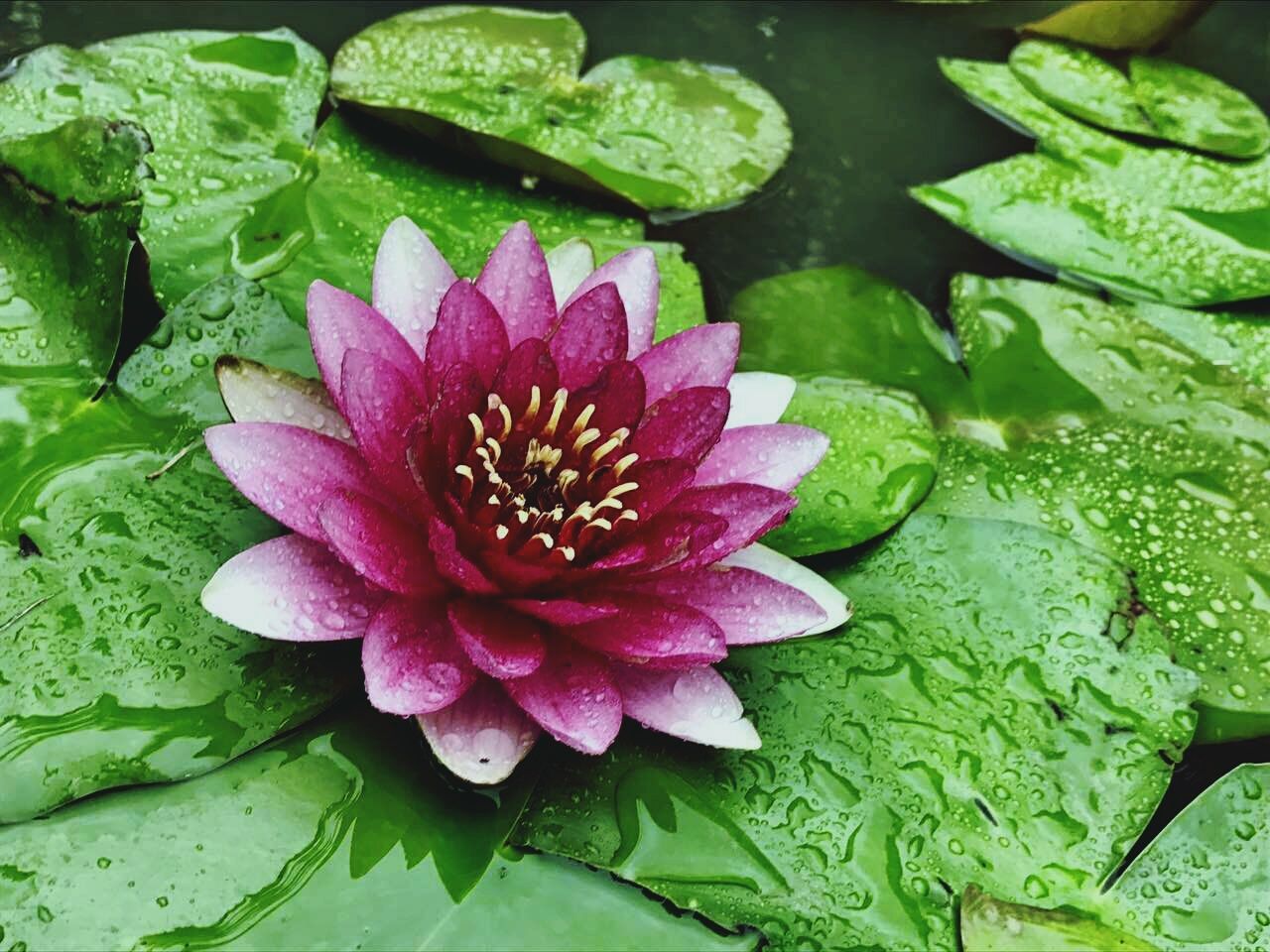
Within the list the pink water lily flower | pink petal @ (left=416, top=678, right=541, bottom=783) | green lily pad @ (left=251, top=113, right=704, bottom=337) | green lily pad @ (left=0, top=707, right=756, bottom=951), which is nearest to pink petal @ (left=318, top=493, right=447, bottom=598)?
the pink water lily flower

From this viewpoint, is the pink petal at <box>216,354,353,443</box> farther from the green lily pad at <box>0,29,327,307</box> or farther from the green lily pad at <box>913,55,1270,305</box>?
the green lily pad at <box>913,55,1270,305</box>

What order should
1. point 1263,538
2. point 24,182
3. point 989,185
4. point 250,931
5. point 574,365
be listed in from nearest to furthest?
point 250,931 → point 574,365 → point 24,182 → point 1263,538 → point 989,185

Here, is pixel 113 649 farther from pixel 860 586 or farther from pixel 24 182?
pixel 860 586

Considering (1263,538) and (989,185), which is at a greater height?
(989,185)

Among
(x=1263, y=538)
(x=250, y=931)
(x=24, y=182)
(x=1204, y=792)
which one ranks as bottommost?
(x=250, y=931)

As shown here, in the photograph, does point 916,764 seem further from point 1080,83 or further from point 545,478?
point 1080,83

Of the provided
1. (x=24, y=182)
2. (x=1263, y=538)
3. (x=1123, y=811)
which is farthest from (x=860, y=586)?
(x=24, y=182)

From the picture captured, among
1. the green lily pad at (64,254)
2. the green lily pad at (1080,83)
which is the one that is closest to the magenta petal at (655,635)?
the green lily pad at (64,254)

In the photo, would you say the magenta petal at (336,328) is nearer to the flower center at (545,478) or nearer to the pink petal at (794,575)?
the flower center at (545,478)
